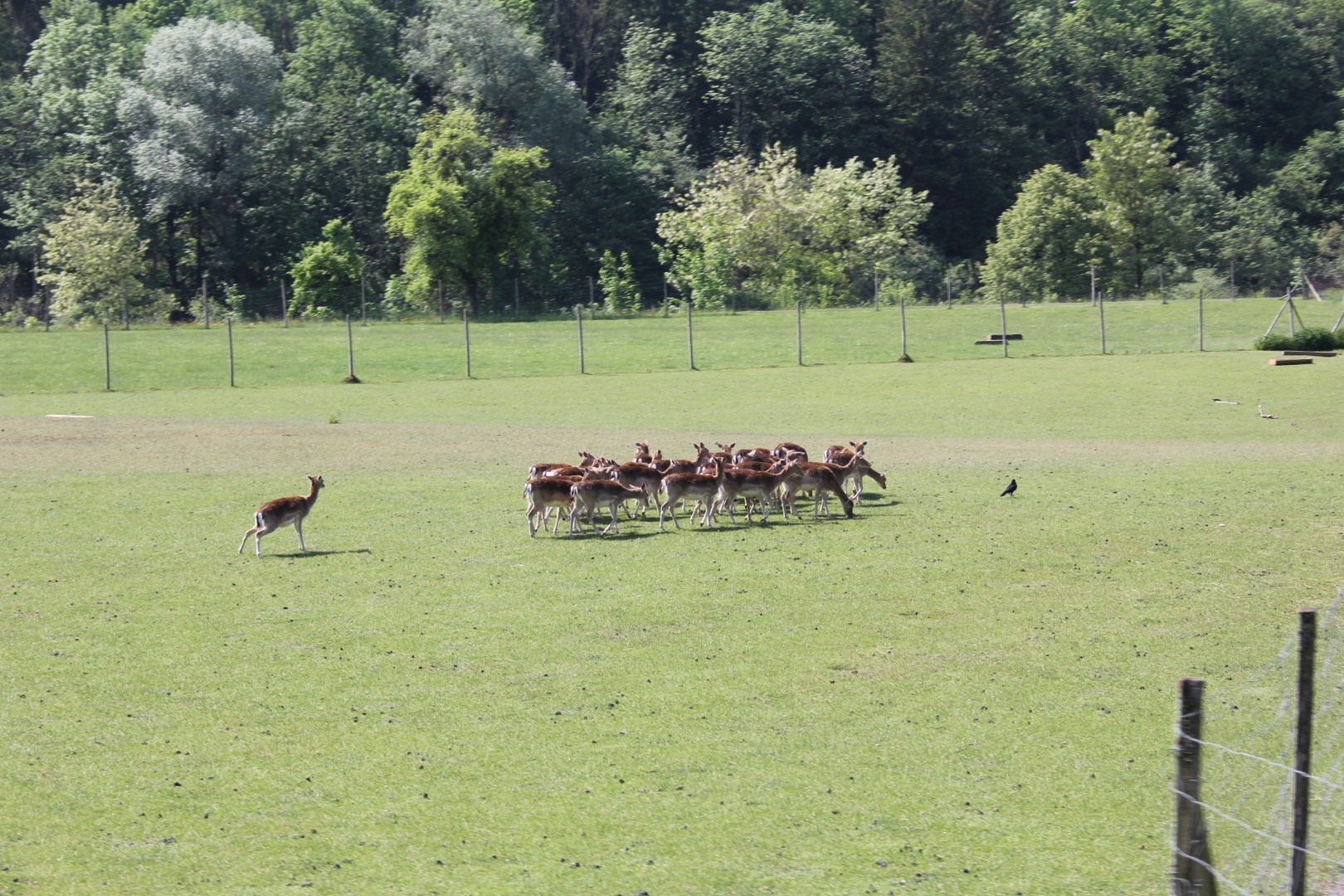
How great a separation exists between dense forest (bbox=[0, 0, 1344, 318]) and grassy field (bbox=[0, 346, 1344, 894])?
179 feet

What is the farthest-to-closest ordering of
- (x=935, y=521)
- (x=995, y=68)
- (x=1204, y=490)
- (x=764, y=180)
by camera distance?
(x=995, y=68) < (x=764, y=180) < (x=1204, y=490) < (x=935, y=521)

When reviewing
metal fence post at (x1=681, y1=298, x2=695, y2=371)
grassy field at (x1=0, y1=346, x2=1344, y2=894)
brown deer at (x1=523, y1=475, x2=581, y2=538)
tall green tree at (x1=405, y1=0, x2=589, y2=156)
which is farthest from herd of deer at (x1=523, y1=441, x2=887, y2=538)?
tall green tree at (x1=405, y1=0, x2=589, y2=156)

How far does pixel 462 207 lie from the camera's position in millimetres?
88625

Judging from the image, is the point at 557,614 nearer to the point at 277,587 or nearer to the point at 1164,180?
the point at 277,587

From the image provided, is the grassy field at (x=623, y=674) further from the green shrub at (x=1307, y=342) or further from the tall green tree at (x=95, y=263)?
the tall green tree at (x=95, y=263)

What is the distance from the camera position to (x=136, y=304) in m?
89.6

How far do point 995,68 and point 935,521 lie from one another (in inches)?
4071

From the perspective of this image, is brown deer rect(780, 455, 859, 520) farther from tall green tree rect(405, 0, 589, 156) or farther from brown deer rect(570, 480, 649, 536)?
tall green tree rect(405, 0, 589, 156)

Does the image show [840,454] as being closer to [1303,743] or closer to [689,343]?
[1303,743]

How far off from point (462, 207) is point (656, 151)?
29.1 metres

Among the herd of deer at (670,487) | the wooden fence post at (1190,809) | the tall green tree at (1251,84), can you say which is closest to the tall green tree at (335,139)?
the tall green tree at (1251,84)

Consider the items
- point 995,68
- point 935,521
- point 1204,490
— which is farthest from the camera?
point 995,68

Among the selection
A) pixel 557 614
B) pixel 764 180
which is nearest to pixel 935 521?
pixel 557 614

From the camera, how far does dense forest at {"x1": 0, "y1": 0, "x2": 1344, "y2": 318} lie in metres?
91.4
